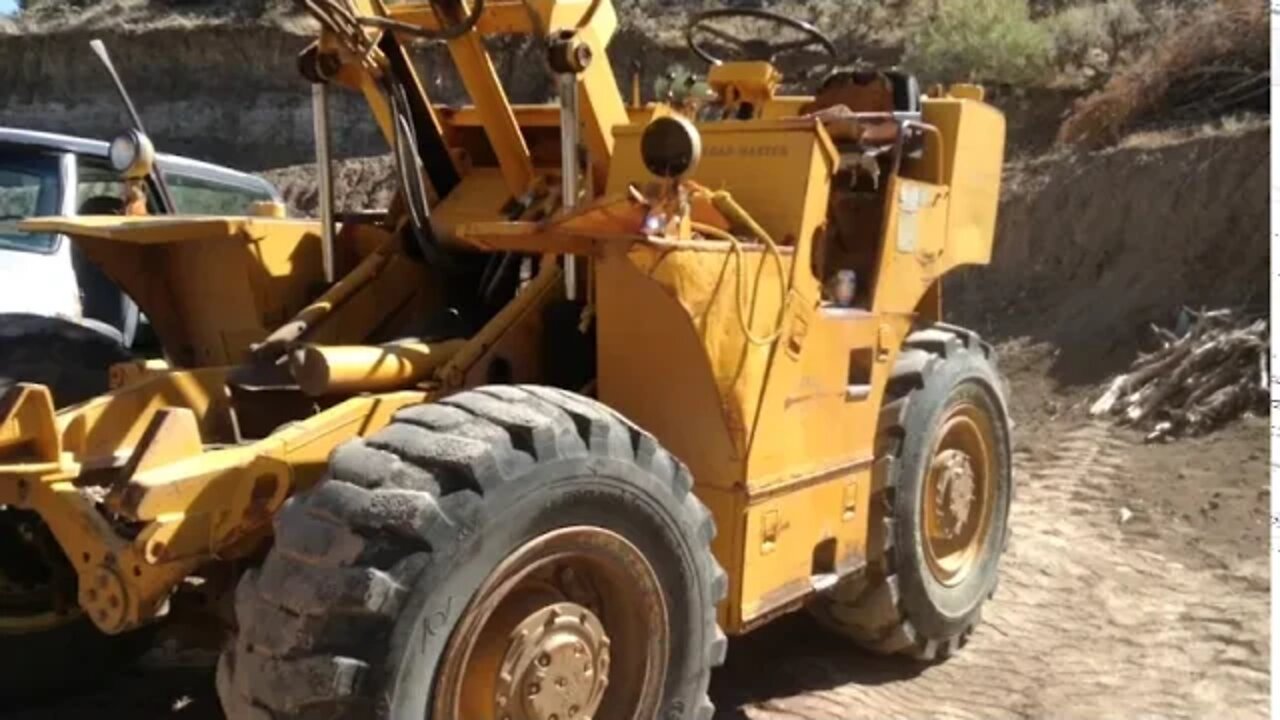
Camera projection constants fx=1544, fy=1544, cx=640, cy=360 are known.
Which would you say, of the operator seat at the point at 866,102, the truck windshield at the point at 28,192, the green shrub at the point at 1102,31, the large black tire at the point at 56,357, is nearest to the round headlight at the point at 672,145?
the operator seat at the point at 866,102

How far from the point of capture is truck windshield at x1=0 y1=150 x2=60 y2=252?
748cm

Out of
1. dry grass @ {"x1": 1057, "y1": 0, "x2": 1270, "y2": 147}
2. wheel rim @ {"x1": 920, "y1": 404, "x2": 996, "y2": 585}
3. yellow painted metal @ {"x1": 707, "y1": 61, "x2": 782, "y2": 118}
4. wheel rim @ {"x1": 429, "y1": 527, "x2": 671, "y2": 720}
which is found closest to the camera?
wheel rim @ {"x1": 429, "y1": 527, "x2": 671, "y2": 720}

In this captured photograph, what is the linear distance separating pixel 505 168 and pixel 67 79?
82.2 feet

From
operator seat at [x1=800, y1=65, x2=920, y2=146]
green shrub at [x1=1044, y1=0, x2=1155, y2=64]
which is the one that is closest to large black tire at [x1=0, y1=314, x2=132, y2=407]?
operator seat at [x1=800, y1=65, x2=920, y2=146]

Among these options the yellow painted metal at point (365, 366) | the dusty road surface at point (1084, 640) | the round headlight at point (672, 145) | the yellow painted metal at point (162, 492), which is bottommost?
the dusty road surface at point (1084, 640)

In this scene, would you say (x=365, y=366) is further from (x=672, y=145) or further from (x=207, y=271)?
(x=207, y=271)

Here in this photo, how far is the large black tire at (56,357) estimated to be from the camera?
5289 mm

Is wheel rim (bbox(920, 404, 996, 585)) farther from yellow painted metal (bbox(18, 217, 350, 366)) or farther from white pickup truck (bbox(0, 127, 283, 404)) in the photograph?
white pickup truck (bbox(0, 127, 283, 404))

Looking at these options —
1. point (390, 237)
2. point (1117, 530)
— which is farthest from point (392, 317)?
point (1117, 530)

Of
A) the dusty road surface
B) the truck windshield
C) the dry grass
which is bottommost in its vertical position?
the dusty road surface

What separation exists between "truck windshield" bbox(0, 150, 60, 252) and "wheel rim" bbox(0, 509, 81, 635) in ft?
9.04

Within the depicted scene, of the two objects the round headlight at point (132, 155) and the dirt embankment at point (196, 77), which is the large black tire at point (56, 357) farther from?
the dirt embankment at point (196, 77)

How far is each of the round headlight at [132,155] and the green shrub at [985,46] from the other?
13726 millimetres

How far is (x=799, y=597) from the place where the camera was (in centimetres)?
507
